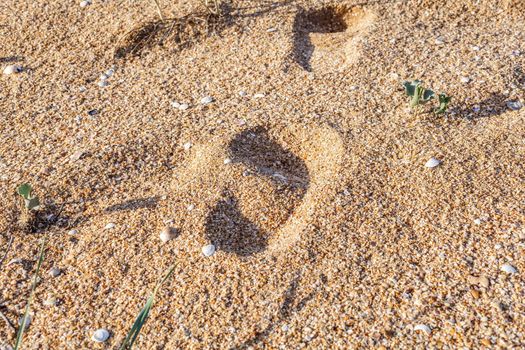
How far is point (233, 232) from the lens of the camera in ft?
6.76

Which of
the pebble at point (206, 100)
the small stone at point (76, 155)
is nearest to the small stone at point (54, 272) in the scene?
the small stone at point (76, 155)

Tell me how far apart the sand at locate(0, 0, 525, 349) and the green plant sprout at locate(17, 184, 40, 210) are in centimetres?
9

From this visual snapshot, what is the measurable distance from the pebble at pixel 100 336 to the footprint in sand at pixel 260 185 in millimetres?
471

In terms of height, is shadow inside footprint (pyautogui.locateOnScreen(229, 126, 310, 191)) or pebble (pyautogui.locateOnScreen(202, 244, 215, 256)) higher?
pebble (pyautogui.locateOnScreen(202, 244, 215, 256))

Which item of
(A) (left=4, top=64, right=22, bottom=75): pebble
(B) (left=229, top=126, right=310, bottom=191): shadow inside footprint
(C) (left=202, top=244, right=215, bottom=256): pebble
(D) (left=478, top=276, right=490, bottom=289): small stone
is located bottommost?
(D) (left=478, top=276, right=490, bottom=289): small stone

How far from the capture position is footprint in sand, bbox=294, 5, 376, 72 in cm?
288

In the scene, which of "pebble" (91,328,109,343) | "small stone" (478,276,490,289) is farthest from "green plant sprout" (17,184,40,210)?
"small stone" (478,276,490,289)

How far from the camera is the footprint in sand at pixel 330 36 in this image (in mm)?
2885

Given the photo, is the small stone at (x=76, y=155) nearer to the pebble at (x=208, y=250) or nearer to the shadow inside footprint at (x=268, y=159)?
the shadow inside footprint at (x=268, y=159)

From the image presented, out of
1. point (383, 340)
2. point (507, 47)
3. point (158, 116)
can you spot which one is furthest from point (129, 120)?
point (507, 47)

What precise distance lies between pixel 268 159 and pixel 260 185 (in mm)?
206

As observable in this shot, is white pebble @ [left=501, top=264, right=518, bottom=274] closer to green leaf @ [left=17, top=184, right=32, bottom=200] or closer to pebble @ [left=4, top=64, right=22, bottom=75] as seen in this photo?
green leaf @ [left=17, top=184, right=32, bottom=200]

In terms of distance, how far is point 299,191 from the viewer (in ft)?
7.27

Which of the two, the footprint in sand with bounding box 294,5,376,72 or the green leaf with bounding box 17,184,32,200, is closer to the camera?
the green leaf with bounding box 17,184,32,200
